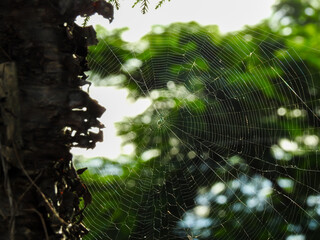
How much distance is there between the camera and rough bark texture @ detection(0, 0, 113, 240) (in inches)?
45.1

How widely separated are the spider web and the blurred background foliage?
14mm

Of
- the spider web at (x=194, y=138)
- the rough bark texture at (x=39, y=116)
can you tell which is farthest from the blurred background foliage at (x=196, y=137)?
the rough bark texture at (x=39, y=116)

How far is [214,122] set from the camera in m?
4.60

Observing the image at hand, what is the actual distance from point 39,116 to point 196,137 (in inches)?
148

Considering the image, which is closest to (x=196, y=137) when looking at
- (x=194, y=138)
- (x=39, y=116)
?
(x=194, y=138)

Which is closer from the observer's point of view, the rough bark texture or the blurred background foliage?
the rough bark texture

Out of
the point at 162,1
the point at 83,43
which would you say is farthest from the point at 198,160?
the point at 83,43

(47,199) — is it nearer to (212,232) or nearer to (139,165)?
(139,165)

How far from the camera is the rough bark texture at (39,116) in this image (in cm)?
114

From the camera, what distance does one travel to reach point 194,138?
16.1 ft

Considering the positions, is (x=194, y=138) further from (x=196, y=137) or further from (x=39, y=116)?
(x=39, y=116)

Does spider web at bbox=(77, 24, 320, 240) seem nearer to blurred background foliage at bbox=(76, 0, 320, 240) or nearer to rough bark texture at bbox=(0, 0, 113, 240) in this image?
blurred background foliage at bbox=(76, 0, 320, 240)

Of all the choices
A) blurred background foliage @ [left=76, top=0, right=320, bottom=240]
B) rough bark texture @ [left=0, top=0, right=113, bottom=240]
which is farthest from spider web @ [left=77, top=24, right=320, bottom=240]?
rough bark texture @ [left=0, top=0, right=113, bottom=240]

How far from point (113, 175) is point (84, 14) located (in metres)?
3.42
